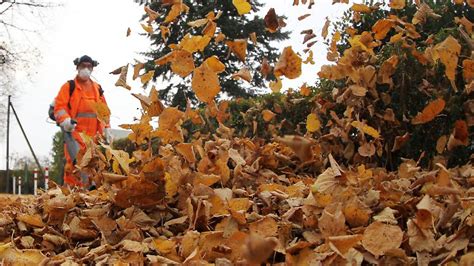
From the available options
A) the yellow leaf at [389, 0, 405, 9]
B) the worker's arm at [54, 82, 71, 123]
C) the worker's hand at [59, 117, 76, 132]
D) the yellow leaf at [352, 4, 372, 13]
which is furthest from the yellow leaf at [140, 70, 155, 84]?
the worker's arm at [54, 82, 71, 123]

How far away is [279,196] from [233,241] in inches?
16.3

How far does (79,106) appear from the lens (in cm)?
602

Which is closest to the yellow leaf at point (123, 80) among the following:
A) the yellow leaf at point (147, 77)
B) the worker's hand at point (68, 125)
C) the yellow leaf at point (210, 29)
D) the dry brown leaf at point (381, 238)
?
the yellow leaf at point (147, 77)

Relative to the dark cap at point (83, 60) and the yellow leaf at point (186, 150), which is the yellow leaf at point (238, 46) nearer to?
the yellow leaf at point (186, 150)

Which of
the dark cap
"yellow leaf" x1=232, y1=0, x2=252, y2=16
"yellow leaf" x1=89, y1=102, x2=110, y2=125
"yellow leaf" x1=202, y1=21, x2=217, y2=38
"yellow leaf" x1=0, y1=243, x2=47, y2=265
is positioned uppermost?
the dark cap

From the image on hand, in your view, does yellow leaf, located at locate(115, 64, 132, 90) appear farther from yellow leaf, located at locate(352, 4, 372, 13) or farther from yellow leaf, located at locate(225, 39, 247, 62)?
yellow leaf, located at locate(352, 4, 372, 13)

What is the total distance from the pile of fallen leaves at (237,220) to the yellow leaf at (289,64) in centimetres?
33

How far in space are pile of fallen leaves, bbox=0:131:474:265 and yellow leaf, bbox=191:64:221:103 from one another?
0.24 meters

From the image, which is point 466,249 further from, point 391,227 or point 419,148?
point 419,148

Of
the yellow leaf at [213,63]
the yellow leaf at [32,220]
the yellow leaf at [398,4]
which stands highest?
the yellow leaf at [398,4]

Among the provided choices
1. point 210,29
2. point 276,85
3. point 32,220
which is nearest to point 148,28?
point 210,29

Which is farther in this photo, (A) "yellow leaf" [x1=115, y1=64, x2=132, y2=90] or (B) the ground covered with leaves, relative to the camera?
(A) "yellow leaf" [x1=115, y1=64, x2=132, y2=90]

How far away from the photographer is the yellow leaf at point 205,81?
176 cm

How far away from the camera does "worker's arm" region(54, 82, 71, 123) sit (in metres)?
5.82
